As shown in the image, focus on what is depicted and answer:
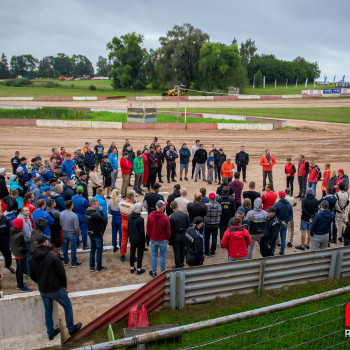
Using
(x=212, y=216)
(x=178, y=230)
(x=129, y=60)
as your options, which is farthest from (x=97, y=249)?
(x=129, y=60)

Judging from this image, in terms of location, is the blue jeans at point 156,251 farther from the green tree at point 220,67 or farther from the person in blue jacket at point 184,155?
the green tree at point 220,67

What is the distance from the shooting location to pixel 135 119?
108 feet

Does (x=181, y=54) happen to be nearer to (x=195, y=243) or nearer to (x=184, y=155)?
(x=184, y=155)

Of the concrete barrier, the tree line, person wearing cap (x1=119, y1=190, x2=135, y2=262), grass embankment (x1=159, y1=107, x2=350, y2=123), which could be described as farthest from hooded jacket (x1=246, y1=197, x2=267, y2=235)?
the tree line

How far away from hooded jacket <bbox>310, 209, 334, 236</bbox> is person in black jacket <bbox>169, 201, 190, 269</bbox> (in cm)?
304

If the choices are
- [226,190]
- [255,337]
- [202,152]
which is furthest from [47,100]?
[255,337]

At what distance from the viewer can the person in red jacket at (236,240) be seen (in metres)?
7.22

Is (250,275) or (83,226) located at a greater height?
(83,226)

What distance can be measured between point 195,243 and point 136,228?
133 cm

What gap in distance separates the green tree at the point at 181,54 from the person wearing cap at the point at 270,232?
73.5m

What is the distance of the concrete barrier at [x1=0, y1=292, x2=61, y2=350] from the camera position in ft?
17.9

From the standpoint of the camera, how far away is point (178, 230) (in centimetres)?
767

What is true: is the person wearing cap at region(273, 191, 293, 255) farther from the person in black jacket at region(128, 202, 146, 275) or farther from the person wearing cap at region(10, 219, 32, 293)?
the person wearing cap at region(10, 219, 32, 293)

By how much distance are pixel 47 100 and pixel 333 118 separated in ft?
151
